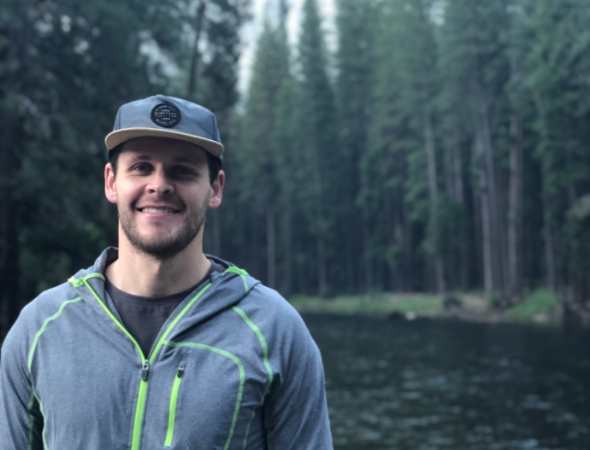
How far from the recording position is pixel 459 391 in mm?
18781

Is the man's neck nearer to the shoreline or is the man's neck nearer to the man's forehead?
the man's forehead

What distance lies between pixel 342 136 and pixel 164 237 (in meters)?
60.0

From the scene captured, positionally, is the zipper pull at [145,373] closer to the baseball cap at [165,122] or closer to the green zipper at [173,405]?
the green zipper at [173,405]

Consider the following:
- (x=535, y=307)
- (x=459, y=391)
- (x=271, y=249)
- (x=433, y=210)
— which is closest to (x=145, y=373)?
(x=459, y=391)

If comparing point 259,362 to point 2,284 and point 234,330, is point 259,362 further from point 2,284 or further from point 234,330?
point 2,284

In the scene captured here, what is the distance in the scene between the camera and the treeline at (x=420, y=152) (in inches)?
1601

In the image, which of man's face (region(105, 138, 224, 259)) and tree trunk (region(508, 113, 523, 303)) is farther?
tree trunk (region(508, 113, 523, 303))

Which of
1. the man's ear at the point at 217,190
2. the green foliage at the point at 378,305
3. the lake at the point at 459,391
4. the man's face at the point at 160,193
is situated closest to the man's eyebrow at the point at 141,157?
the man's face at the point at 160,193

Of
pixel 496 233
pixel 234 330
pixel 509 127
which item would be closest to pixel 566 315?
pixel 496 233

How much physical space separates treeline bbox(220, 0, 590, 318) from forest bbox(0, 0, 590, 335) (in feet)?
0.38

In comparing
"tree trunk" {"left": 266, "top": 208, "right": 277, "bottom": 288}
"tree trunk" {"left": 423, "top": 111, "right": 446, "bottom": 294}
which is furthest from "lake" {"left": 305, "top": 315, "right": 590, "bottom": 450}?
"tree trunk" {"left": 266, "top": 208, "right": 277, "bottom": 288}

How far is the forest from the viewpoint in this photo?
20.1m

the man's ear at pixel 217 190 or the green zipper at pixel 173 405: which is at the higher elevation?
the man's ear at pixel 217 190

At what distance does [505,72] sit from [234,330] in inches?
1877
